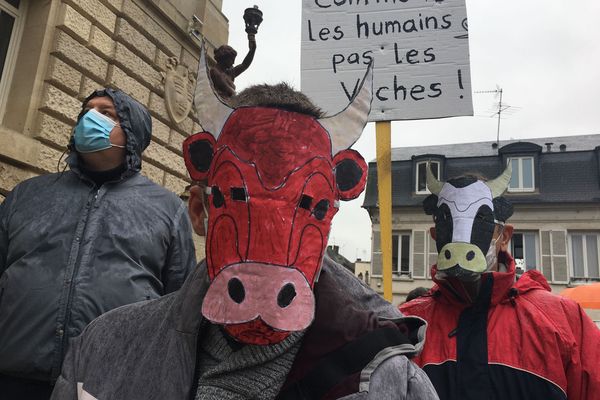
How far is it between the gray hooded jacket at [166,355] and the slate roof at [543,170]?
20.0 m

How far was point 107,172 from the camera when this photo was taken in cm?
243

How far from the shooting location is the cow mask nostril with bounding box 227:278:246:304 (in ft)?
4.20

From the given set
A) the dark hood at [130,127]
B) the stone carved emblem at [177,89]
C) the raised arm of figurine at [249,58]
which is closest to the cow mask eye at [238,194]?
the dark hood at [130,127]

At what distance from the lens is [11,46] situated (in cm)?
535

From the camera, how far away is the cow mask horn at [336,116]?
1.51 m

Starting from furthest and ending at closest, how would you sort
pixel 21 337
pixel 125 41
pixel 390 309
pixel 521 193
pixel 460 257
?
pixel 521 193 < pixel 125 41 < pixel 460 257 < pixel 21 337 < pixel 390 309

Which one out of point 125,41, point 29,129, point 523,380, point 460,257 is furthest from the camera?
point 125,41

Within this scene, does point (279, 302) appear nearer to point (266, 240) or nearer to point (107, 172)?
point (266, 240)

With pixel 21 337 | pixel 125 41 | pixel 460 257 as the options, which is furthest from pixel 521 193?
pixel 21 337

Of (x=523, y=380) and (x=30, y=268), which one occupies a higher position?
(x=30, y=268)

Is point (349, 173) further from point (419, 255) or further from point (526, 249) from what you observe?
point (526, 249)

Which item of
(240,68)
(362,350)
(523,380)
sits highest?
(240,68)

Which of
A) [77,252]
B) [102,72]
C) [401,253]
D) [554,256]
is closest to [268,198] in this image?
[77,252]

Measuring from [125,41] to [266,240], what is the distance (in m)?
5.68
